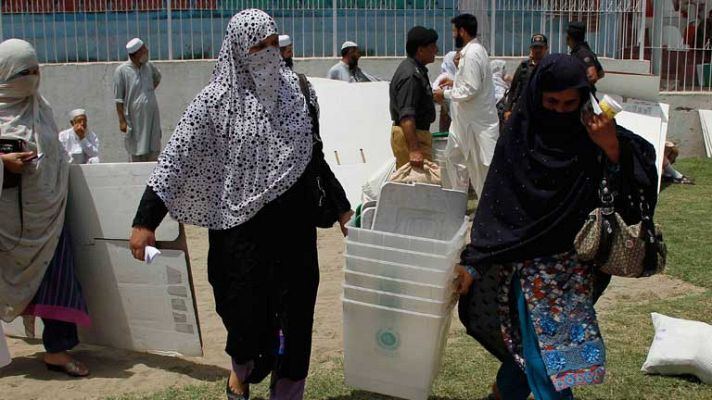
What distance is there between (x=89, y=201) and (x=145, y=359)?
0.86 metres

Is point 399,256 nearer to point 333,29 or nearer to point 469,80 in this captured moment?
point 469,80

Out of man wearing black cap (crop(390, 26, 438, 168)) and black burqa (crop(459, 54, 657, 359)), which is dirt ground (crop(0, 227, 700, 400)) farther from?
black burqa (crop(459, 54, 657, 359))

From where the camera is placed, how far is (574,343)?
3168 mm

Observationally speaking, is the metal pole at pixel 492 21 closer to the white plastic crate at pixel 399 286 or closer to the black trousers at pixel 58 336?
the black trousers at pixel 58 336

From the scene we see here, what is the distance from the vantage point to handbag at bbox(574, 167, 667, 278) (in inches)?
118

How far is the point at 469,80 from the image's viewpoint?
7.33 metres

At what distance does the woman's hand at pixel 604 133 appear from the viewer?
2.94m

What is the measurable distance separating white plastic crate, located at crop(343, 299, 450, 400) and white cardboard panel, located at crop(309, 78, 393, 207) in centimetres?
508

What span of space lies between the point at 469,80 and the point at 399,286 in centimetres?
410

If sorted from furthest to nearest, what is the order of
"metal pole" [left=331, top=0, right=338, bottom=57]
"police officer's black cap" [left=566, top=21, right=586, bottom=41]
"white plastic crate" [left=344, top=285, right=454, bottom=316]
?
"metal pole" [left=331, top=0, right=338, bottom=57], "police officer's black cap" [left=566, top=21, right=586, bottom=41], "white plastic crate" [left=344, top=285, right=454, bottom=316]

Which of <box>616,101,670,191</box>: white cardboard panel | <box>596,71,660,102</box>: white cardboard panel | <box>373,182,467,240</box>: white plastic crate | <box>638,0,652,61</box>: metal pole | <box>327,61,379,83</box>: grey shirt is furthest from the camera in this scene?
<box>638,0,652,61</box>: metal pole

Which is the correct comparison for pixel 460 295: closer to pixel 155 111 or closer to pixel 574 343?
pixel 574 343

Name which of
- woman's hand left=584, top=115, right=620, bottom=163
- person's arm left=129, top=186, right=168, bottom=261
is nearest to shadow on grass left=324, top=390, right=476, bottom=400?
person's arm left=129, top=186, right=168, bottom=261

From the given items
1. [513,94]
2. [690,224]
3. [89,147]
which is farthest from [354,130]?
[690,224]
